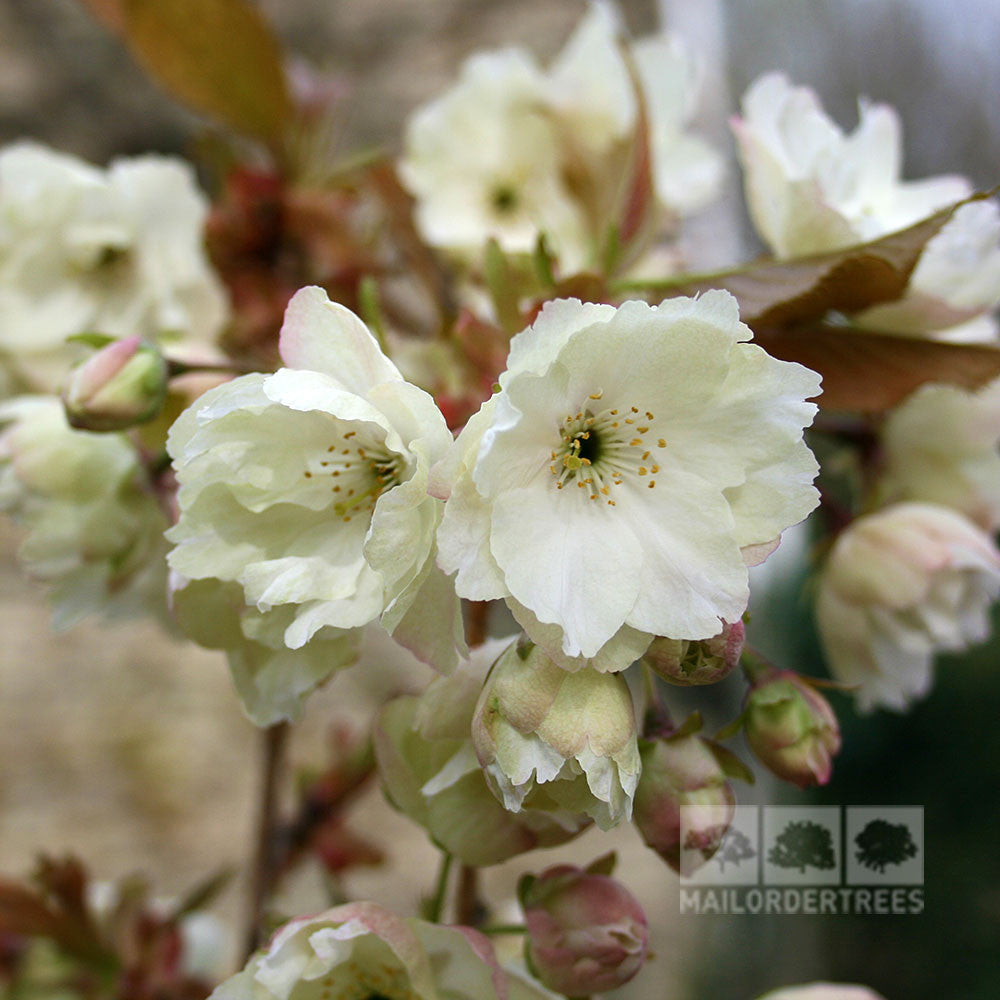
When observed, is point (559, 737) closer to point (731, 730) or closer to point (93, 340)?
point (731, 730)

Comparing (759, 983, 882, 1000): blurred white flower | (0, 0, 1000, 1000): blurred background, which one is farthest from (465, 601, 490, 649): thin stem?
(0, 0, 1000, 1000): blurred background

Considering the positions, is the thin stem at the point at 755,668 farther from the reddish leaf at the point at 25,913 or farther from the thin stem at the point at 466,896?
the reddish leaf at the point at 25,913

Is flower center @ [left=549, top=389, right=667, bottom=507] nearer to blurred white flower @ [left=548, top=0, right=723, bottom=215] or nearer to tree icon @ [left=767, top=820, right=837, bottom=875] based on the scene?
tree icon @ [left=767, top=820, right=837, bottom=875]

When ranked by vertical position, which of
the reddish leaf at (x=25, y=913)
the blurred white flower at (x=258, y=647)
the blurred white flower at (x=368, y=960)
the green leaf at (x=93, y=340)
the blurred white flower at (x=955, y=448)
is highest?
the blurred white flower at (x=955, y=448)

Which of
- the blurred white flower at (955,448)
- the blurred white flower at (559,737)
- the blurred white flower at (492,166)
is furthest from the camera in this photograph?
the blurred white flower at (492,166)

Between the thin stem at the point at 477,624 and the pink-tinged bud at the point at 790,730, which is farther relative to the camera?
the thin stem at the point at 477,624

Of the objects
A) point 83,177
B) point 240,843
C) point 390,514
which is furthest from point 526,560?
point 240,843

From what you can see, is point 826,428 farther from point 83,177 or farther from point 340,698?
point 340,698
